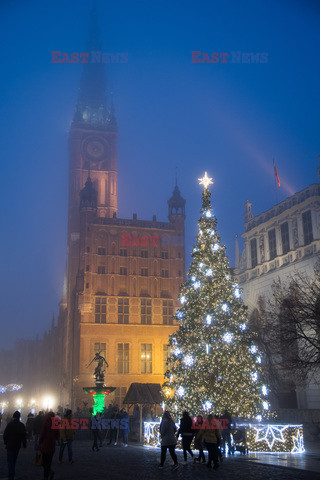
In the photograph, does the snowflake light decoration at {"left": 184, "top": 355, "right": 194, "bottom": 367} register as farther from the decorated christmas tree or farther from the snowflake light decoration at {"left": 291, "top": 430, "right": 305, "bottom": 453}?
the snowflake light decoration at {"left": 291, "top": 430, "right": 305, "bottom": 453}

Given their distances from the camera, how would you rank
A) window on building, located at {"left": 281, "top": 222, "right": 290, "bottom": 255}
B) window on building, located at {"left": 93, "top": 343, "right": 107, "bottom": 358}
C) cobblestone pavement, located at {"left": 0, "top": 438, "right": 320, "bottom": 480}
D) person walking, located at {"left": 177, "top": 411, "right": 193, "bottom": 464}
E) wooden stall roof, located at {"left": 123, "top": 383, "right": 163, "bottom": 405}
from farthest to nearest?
window on building, located at {"left": 93, "top": 343, "right": 107, "bottom": 358}, window on building, located at {"left": 281, "top": 222, "right": 290, "bottom": 255}, wooden stall roof, located at {"left": 123, "top": 383, "right": 163, "bottom": 405}, person walking, located at {"left": 177, "top": 411, "right": 193, "bottom": 464}, cobblestone pavement, located at {"left": 0, "top": 438, "right": 320, "bottom": 480}

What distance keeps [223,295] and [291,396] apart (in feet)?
60.3

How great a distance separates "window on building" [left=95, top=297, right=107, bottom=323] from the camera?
53.6 meters

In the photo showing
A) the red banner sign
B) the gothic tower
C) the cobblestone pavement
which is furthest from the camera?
the gothic tower

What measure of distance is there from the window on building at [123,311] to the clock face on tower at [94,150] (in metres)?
35.5

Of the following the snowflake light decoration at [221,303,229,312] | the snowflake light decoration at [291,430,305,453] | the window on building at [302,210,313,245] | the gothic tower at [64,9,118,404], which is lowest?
the snowflake light decoration at [291,430,305,453]

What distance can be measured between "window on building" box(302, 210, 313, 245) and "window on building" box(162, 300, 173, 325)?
22.6 m

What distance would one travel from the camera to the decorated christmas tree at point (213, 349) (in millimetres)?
21328

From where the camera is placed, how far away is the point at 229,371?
21422 mm

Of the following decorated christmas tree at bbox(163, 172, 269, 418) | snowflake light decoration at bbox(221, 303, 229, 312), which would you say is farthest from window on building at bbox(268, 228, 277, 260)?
snowflake light decoration at bbox(221, 303, 229, 312)

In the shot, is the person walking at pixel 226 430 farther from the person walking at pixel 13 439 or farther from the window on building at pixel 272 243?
the window on building at pixel 272 243

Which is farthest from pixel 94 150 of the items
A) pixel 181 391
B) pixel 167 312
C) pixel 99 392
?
pixel 181 391

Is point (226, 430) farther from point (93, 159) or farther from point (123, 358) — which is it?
point (93, 159)

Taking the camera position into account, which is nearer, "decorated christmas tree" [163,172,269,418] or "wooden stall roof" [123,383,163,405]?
"decorated christmas tree" [163,172,269,418]
